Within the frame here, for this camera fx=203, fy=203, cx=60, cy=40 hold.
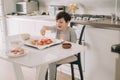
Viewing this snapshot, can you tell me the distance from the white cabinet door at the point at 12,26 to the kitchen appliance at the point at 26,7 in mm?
273

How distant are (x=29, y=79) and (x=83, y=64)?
1.11 meters

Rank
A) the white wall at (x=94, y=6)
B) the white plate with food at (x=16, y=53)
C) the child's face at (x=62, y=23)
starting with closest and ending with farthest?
the white plate with food at (x=16, y=53), the child's face at (x=62, y=23), the white wall at (x=94, y=6)

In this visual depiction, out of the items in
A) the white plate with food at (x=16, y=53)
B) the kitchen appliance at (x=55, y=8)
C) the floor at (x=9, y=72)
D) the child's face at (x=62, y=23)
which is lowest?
the floor at (x=9, y=72)

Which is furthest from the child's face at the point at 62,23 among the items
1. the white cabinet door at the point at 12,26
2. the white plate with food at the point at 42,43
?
the white cabinet door at the point at 12,26

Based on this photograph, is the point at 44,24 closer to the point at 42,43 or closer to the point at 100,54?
the point at 100,54

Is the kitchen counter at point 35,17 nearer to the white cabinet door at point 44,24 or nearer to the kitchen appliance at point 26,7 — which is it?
the white cabinet door at point 44,24

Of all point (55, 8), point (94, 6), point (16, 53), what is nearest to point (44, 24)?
point (55, 8)

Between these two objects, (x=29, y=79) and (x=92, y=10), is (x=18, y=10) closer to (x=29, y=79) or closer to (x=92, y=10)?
(x=92, y=10)

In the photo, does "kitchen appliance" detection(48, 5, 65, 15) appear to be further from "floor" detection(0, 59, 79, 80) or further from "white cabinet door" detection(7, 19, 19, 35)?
"floor" detection(0, 59, 79, 80)

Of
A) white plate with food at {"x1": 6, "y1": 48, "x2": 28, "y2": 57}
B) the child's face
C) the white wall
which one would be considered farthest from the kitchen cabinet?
white plate with food at {"x1": 6, "y1": 48, "x2": 28, "y2": 57}

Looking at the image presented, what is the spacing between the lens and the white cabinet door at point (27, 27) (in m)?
3.66

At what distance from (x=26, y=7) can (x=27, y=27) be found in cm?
52

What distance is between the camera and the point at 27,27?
378 centimetres

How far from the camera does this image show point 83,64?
9.53 ft
